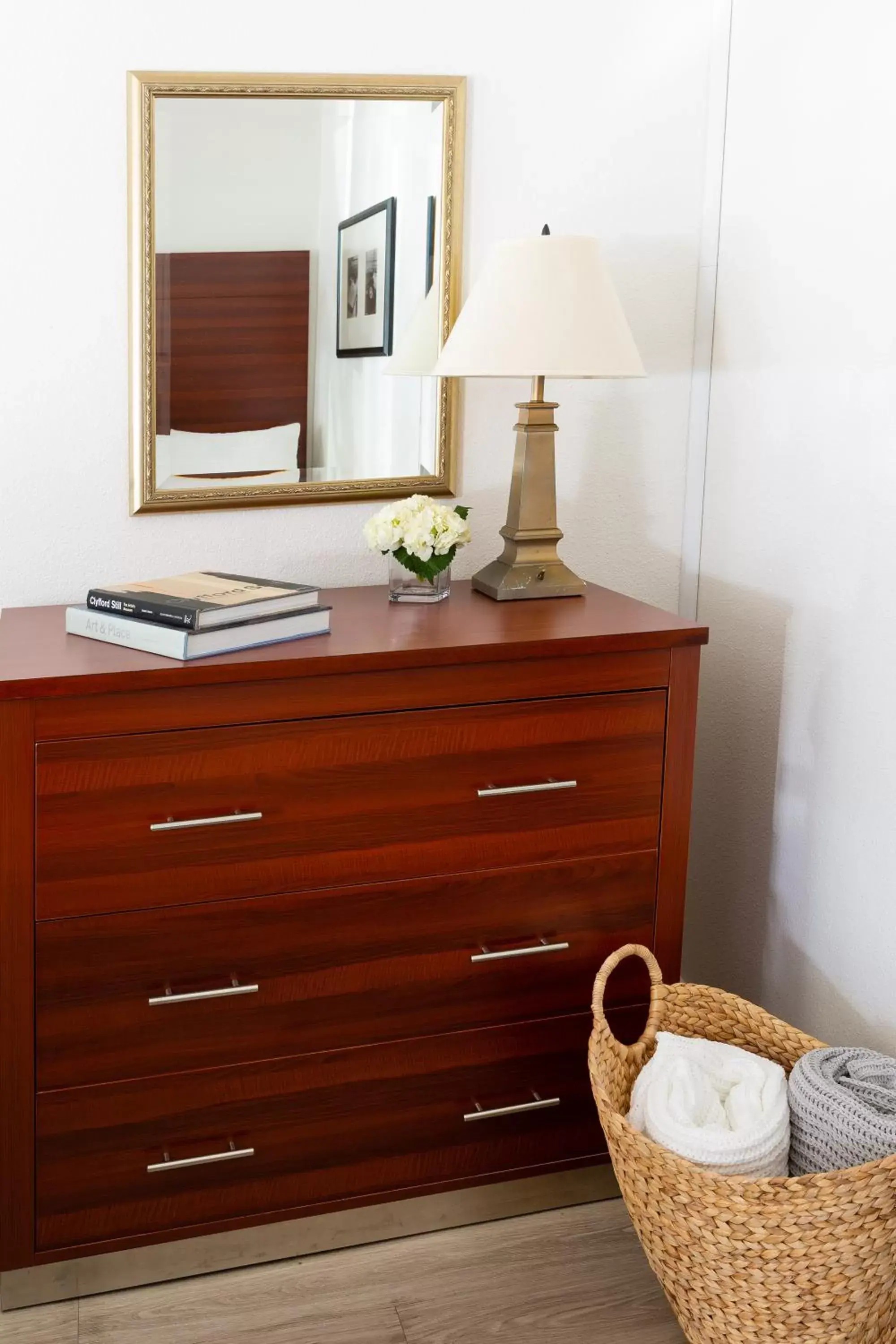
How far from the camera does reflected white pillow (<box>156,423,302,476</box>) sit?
1.99 metres

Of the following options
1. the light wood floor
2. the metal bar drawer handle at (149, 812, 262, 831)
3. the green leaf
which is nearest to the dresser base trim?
the light wood floor

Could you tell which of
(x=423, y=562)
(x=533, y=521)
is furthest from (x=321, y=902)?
(x=533, y=521)

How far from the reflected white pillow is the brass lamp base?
0.36m

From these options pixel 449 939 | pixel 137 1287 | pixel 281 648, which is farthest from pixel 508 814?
pixel 137 1287

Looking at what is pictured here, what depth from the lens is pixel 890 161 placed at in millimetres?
1771

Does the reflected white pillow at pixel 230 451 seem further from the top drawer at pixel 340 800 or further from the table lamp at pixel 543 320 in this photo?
the top drawer at pixel 340 800

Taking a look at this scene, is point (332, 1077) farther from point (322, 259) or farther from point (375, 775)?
point (322, 259)

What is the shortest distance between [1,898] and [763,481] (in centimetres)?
130

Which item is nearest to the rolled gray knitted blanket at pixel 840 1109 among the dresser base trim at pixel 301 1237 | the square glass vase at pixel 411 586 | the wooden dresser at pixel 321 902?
the wooden dresser at pixel 321 902

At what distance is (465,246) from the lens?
209 cm

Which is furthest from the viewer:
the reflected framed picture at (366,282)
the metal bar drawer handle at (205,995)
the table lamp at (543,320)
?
the reflected framed picture at (366,282)

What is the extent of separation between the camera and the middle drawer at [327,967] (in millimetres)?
1656

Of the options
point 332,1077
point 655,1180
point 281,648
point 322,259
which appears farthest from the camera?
point 322,259

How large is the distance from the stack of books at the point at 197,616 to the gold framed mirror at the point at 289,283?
1.04ft
